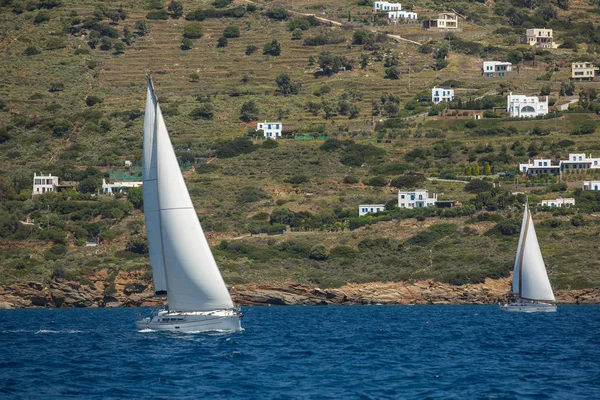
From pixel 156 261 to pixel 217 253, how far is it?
1781 inches

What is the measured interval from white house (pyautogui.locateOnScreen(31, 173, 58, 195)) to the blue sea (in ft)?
164

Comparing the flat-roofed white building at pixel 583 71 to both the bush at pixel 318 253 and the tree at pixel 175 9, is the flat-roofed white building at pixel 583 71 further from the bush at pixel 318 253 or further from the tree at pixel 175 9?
the bush at pixel 318 253

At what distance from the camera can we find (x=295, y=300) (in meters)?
85.0

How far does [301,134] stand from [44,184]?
30.9 m

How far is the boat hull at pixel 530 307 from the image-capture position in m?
70.7

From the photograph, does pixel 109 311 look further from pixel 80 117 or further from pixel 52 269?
pixel 80 117

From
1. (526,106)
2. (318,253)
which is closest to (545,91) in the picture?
(526,106)

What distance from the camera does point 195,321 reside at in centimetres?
4728

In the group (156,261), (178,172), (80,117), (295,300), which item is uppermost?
(80,117)

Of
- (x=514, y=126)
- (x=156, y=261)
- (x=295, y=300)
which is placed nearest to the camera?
(x=156, y=261)

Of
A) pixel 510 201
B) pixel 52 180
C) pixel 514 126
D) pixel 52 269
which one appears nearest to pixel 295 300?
pixel 52 269

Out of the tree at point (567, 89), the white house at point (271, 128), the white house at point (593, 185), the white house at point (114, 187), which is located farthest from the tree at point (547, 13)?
the white house at point (114, 187)

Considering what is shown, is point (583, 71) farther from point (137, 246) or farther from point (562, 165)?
point (137, 246)

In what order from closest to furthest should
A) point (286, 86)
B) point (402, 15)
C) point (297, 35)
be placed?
point (286, 86), point (297, 35), point (402, 15)
